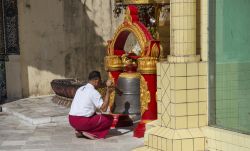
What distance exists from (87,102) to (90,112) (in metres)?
0.18

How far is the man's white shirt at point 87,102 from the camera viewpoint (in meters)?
7.77

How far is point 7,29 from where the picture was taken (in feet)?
38.6

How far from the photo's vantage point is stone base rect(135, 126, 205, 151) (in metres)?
6.31

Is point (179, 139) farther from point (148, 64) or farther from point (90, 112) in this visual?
point (90, 112)

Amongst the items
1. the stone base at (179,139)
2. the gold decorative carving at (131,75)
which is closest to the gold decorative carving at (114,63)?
the gold decorative carving at (131,75)

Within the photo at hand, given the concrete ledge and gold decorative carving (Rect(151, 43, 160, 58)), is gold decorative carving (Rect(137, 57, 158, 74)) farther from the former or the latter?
the concrete ledge

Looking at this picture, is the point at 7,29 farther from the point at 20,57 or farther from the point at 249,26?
the point at 249,26

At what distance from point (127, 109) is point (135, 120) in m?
1.33

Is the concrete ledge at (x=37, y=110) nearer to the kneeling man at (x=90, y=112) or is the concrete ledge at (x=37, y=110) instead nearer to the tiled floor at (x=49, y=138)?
the tiled floor at (x=49, y=138)

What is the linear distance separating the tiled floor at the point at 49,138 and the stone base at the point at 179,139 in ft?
2.66

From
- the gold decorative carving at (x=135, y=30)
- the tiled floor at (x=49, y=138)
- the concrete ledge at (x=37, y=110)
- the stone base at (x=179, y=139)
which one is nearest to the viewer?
the stone base at (x=179, y=139)

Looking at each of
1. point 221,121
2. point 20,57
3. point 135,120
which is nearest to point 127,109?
point 135,120

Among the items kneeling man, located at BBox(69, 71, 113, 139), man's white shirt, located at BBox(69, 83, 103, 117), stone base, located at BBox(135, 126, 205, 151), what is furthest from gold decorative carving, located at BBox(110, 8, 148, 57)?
stone base, located at BBox(135, 126, 205, 151)

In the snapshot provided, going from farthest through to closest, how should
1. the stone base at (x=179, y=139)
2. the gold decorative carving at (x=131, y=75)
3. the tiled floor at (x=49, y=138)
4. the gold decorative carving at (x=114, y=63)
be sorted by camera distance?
the gold decorative carving at (x=114, y=63) < the gold decorative carving at (x=131, y=75) < the tiled floor at (x=49, y=138) < the stone base at (x=179, y=139)
